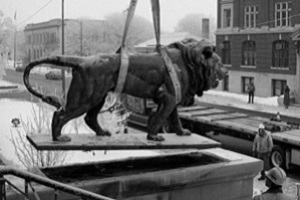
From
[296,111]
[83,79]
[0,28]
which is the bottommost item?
[296,111]

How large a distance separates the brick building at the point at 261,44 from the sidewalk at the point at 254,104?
1.54 meters

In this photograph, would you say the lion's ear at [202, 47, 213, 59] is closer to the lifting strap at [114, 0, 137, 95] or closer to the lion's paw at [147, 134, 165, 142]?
the lifting strap at [114, 0, 137, 95]

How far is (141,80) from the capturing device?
6.48 meters

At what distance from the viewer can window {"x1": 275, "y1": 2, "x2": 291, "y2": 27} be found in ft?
111

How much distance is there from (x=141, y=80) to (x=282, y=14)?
1191 inches

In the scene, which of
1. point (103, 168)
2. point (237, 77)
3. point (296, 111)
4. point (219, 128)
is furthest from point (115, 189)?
point (237, 77)

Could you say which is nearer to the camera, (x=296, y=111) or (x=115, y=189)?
(x=115, y=189)

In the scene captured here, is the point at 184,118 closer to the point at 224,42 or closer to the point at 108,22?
the point at 108,22

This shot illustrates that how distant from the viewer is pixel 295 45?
105 feet

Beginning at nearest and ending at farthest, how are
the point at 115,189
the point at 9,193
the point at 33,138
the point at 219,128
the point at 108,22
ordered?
the point at 9,193, the point at 115,189, the point at 33,138, the point at 219,128, the point at 108,22

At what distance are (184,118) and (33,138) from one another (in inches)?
469

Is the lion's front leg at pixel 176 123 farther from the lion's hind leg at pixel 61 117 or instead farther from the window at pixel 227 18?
the window at pixel 227 18

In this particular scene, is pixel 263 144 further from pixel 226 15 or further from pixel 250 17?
pixel 226 15

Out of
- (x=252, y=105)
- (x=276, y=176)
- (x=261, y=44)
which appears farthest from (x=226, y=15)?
(x=276, y=176)
